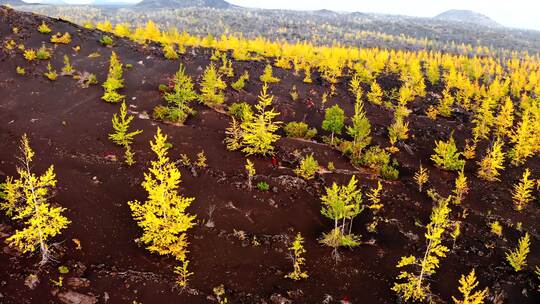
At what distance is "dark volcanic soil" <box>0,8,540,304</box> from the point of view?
1032 inches

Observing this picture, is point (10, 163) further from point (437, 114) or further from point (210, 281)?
point (437, 114)

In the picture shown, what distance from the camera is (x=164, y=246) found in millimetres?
27688

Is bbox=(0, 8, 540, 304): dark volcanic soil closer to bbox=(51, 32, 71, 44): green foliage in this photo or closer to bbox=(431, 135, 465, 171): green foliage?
bbox=(431, 135, 465, 171): green foliage

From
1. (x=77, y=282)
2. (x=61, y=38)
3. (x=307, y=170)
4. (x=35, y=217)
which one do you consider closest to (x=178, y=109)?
(x=307, y=170)

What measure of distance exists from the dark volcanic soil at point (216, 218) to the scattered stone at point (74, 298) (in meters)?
0.17

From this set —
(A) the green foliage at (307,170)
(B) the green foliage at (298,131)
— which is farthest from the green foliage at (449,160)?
(A) the green foliage at (307,170)

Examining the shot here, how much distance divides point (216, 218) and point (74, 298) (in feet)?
44.2

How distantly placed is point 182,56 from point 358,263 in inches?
2543

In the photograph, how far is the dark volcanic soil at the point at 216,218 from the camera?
2622 centimetres

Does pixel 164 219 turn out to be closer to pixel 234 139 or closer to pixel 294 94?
pixel 234 139

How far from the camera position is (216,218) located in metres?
34.2

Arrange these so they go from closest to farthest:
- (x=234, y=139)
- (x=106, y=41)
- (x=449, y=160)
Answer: (x=234, y=139), (x=449, y=160), (x=106, y=41)

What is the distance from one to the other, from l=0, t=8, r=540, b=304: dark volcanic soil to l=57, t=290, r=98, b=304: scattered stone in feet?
0.56

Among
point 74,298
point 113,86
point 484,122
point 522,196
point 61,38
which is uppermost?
point 61,38
